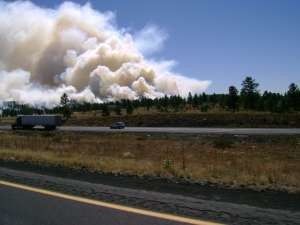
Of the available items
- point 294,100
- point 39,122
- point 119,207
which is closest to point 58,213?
point 119,207

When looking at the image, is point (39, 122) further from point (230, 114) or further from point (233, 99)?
point (233, 99)

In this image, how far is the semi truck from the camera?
7619 centimetres

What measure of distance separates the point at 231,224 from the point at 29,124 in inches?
3099

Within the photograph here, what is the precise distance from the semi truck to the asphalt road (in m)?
69.7

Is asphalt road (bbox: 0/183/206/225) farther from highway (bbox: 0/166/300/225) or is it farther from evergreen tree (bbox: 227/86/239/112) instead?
evergreen tree (bbox: 227/86/239/112)

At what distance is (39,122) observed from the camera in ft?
258

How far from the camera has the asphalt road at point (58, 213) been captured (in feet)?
19.6

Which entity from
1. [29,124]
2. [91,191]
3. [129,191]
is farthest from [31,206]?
[29,124]

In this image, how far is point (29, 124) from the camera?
8056cm

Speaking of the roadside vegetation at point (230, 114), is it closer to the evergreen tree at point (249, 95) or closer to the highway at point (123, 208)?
the evergreen tree at point (249, 95)

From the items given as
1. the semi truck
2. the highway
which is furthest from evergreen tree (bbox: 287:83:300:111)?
the highway

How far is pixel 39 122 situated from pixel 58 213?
7456cm

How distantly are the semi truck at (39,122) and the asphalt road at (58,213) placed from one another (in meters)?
69.7

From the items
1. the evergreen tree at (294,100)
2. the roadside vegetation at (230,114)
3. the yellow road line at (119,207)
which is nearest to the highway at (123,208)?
the yellow road line at (119,207)
